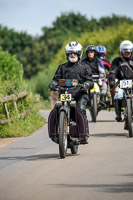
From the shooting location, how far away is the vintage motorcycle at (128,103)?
13.4 metres

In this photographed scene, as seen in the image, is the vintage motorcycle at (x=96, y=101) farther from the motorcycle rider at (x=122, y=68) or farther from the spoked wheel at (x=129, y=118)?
the spoked wheel at (x=129, y=118)

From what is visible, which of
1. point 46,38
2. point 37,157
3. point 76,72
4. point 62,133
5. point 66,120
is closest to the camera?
point 62,133

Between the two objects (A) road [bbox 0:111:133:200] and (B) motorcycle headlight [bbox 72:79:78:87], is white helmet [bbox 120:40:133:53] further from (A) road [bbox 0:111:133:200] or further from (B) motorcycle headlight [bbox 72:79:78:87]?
(B) motorcycle headlight [bbox 72:79:78:87]

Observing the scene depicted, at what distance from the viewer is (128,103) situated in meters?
13.5

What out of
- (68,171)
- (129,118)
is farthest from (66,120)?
(129,118)

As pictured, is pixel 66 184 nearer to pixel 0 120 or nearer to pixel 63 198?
pixel 63 198

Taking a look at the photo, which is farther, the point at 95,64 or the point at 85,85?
the point at 95,64

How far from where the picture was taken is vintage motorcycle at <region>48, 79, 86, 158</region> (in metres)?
10.2

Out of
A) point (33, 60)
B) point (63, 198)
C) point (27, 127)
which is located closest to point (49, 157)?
point (63, 198)

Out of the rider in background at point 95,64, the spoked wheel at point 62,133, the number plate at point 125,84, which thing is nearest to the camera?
the spoked wheel at point 62,133

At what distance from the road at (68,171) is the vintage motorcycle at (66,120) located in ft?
0.91

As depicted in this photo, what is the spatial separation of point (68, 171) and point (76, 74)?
2.54 metres

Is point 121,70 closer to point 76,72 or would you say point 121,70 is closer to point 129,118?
point 129,118

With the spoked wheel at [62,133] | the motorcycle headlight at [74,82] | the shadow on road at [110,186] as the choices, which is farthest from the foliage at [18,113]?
the shadow on road at [110,186]
